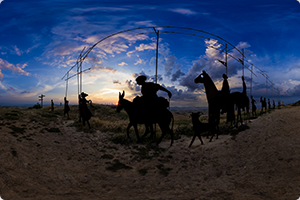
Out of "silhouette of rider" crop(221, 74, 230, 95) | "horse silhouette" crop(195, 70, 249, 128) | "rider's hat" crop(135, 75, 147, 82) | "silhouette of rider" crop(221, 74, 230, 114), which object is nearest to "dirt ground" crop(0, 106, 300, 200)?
"horse silhouette" crop(195, 70, 249, 128)

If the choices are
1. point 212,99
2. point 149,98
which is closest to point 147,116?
point 149,98

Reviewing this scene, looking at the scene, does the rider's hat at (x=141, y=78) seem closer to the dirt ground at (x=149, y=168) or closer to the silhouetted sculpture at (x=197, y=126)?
the silhouetted sculpture at (x=197, y=126)

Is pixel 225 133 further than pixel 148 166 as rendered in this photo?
Yes

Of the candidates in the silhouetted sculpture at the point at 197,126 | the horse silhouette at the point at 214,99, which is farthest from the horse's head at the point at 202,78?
the silhouetted sculpture at the point at 197,126

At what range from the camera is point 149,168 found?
20.4ft

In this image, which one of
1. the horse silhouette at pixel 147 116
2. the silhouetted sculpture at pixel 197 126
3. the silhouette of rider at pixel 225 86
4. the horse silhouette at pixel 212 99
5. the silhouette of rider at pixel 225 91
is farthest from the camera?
the silhouette of rider at pixel 225 86

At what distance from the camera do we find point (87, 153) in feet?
26.0

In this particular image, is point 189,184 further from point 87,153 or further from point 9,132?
point 9,132

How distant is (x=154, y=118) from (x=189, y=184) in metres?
4.02

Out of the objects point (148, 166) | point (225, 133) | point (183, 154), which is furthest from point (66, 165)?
point (225, 133)

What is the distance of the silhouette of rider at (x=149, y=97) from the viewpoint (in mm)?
8401

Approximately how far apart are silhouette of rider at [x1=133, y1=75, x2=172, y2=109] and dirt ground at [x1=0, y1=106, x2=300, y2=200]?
2440mm

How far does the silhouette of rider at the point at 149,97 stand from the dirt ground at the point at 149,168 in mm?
2440

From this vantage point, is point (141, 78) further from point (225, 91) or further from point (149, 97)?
point (225, 91)
